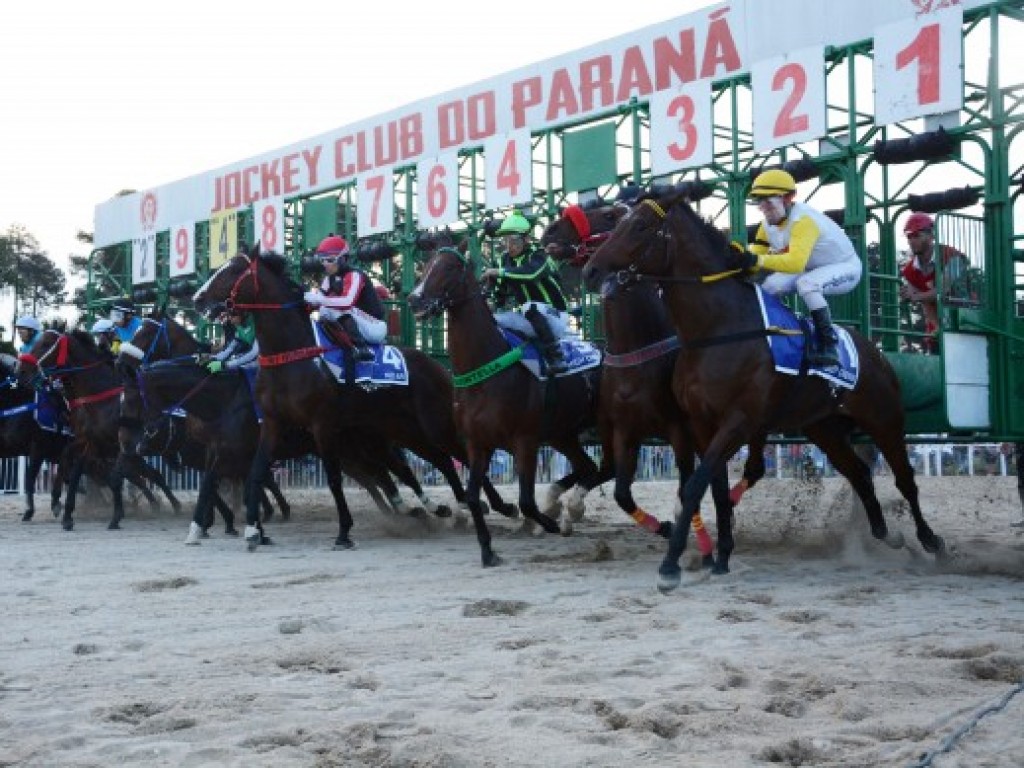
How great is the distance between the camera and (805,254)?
24.9 ft

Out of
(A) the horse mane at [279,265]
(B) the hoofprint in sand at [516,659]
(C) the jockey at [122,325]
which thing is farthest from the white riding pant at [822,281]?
(C) the jockey at [122,325]

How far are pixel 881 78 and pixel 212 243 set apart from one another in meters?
13.8

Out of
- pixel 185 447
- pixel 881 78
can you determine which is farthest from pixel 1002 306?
pixel 185 447

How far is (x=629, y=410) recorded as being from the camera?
8.38 m

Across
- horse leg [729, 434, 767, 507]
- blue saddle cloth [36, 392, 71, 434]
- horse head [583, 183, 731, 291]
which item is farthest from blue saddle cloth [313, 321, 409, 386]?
blue saddle cloth [36, 392, 71, 434]

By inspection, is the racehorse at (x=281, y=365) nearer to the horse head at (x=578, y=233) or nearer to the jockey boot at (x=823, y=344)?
the horse head at (x=578, y=233)

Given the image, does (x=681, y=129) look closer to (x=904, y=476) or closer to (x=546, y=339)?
(x=546, y=339)

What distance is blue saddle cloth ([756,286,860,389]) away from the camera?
758 centimetres

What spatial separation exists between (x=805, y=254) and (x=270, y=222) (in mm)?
14815

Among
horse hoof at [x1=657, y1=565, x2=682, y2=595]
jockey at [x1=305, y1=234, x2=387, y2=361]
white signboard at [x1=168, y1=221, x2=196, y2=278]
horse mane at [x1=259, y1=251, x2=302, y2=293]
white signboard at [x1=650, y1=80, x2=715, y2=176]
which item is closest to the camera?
horse hoof at [x1=657, y1=565, x2=682, y2=595]

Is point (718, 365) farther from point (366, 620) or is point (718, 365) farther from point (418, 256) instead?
point (418, 256)

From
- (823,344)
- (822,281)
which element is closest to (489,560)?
(823,344)

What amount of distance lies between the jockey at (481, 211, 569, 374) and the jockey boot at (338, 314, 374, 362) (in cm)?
162

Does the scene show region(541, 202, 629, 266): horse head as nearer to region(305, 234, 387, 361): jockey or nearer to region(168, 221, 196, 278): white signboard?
region(305, 234, 387, 361): jockey
